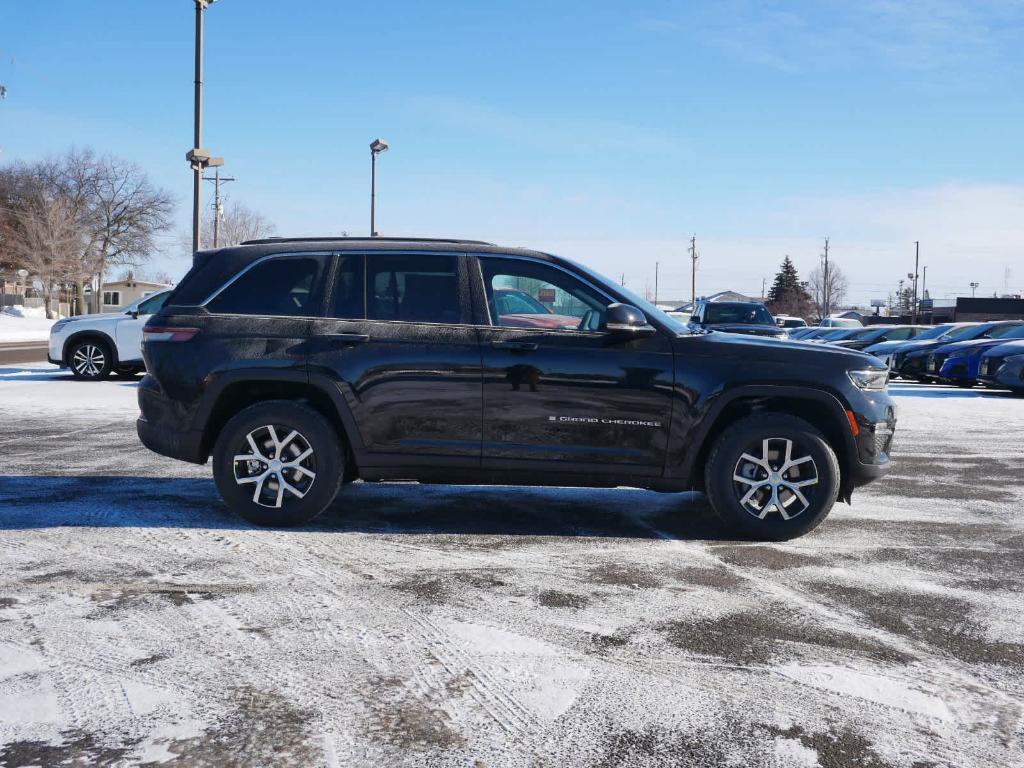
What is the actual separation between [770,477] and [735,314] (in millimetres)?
14351

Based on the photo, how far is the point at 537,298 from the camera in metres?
5.78

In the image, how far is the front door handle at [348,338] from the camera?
572cm

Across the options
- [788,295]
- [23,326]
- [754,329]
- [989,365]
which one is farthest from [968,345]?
[788,295]

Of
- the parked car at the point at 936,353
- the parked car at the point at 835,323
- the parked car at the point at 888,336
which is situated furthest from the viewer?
the parked car at the point at 835,323

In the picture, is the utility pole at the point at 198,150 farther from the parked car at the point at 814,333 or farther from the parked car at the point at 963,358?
the parked car at the point at 814,333

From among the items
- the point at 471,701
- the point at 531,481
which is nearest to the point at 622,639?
the point at 471,701

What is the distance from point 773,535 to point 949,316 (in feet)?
308

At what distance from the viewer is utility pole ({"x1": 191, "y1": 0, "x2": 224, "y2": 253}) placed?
16688 millimetres

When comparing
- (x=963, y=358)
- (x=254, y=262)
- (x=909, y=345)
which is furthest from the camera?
(x=909, y=345)

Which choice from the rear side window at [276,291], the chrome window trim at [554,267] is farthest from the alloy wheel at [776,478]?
the rear side window at [276,291]

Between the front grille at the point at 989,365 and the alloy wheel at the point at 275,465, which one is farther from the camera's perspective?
the front grille at the point at 989,365

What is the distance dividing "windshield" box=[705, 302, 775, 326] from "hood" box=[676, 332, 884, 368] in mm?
13605

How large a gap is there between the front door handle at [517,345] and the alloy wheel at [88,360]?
1329cm

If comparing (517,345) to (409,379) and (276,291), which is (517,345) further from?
(276,291)
